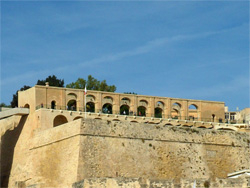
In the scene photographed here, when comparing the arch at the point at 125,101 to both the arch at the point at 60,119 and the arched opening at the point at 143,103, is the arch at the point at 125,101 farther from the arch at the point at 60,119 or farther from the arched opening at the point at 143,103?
the arch at the point at 60,119

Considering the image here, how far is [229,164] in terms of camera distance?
42.4 meters

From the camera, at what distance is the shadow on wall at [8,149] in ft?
153

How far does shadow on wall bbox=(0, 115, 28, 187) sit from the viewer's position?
46.8 m

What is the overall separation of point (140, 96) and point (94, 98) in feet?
10.6

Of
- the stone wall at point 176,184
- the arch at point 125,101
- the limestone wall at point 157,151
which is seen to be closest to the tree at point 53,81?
the arch at point 125,101

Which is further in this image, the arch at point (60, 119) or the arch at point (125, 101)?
the arch at point (125, 101)

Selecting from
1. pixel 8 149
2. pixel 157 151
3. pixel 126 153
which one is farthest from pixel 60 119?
pixel 126 153

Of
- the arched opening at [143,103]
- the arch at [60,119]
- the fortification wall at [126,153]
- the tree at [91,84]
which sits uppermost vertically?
the tree at [91,84]

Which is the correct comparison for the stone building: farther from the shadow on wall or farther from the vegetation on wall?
the vegetation on wall

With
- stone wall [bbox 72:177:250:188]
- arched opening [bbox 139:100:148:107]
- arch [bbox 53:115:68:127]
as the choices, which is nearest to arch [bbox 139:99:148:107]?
arched opening [bbox 139:100:148:107]

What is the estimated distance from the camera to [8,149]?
4791 cm

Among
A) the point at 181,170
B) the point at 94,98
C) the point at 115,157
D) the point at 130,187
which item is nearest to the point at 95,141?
the point at 115,157

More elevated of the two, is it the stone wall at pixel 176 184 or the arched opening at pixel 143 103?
the arched opening at pixel 143 103

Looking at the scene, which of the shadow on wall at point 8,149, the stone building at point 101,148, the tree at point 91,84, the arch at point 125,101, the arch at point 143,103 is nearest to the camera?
the stone building at point 101,148
